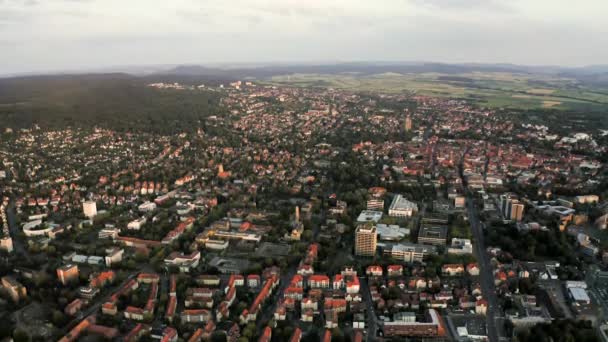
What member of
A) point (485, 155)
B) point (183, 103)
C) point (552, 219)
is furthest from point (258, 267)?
point (183, 103)

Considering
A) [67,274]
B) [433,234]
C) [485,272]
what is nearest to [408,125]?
[433,234]

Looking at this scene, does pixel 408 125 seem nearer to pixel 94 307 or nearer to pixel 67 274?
pixel 67 274

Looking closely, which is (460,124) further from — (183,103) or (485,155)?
(183,103)

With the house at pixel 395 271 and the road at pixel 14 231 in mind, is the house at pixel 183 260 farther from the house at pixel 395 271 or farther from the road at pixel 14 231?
the house at pixel 395 271

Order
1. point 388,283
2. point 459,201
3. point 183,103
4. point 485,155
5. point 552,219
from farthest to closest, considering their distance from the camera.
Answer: point 183,103 < point 485,155 < point 459,201 < point 552,219 < point 388,283

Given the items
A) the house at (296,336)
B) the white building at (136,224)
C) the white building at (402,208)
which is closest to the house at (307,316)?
the house at (296,336)

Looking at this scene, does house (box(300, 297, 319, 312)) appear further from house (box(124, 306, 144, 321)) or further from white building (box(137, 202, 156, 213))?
white building (box(137, 202, 156, 213))

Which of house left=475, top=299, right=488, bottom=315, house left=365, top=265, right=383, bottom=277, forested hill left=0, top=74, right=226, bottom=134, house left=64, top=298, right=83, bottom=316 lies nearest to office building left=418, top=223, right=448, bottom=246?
house left=365, top=265, right=383, bottom=277
